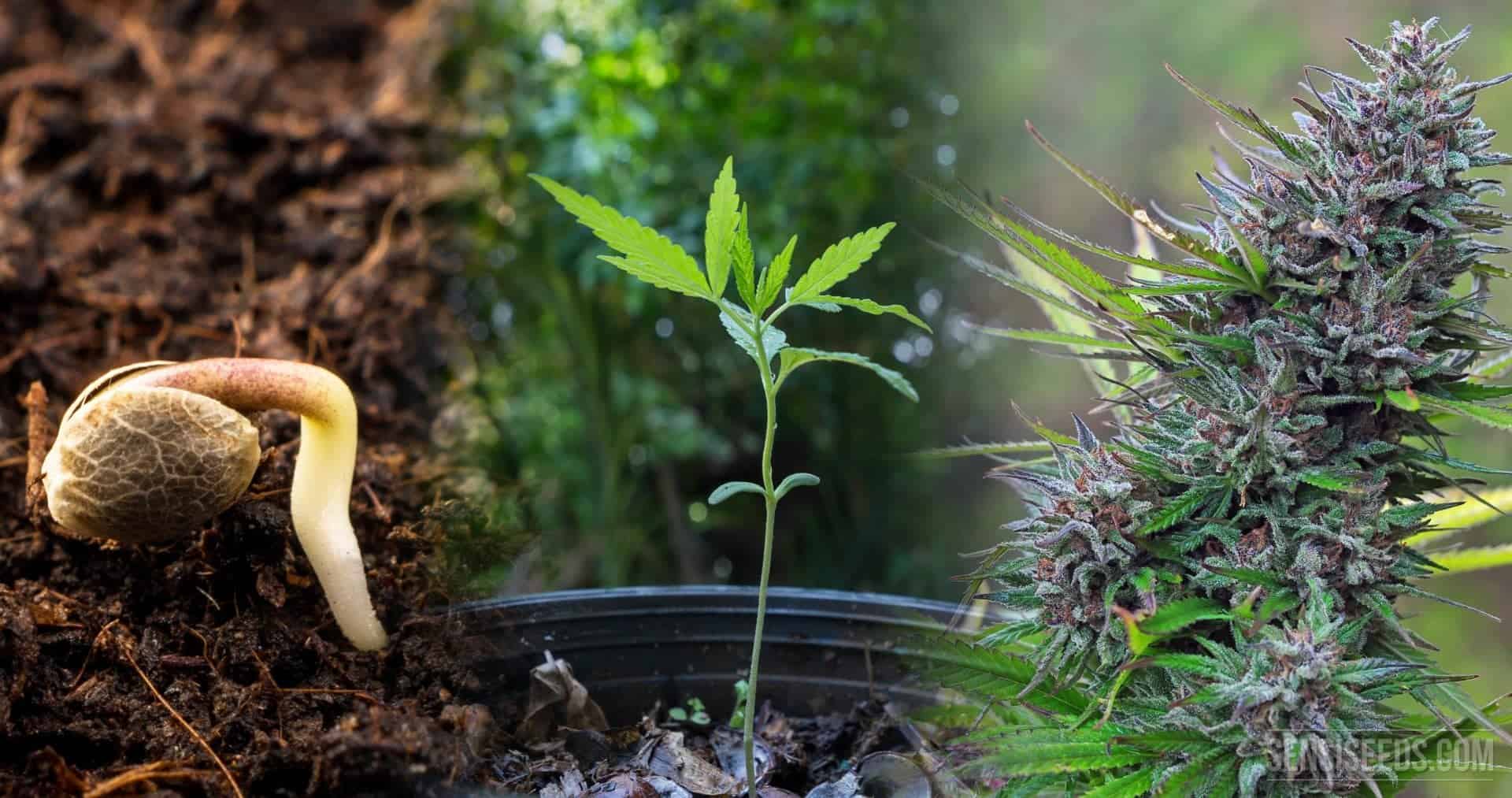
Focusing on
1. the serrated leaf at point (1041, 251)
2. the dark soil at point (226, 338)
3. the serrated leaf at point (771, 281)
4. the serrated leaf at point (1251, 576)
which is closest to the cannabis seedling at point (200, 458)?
the dark soil at point (226, 338)

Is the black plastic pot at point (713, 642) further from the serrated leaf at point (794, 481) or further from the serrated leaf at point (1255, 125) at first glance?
the serrated leaf at point (1255, 125)

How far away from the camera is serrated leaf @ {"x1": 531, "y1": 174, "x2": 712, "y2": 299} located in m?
0.54

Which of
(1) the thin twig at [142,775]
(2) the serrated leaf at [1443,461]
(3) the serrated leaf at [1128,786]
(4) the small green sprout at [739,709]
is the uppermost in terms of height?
(2) the serrated leaf at [1443,461]

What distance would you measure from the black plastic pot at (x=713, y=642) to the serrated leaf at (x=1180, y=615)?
30cm

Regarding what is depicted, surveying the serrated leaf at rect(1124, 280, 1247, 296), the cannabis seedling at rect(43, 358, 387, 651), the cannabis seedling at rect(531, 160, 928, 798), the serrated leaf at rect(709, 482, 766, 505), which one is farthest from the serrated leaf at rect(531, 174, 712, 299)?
the cannabis seedling at rect(43, 358, 387, 651)

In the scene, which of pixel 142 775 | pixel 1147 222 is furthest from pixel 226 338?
pixel 1147 222

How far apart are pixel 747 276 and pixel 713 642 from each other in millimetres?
390

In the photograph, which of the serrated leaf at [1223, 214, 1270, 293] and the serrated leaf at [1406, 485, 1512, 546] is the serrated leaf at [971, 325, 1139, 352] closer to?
the serrated leaf at [1223, 214, 1270, 293]

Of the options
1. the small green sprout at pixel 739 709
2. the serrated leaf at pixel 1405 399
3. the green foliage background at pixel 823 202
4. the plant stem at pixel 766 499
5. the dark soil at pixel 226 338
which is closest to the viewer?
the serrated leaf at pixel 1405 399

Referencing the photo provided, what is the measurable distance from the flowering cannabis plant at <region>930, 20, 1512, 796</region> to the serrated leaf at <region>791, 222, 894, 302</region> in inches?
2.0

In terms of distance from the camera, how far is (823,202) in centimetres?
164

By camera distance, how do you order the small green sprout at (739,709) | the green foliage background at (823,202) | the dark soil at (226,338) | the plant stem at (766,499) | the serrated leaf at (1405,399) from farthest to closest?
1. the green foliage background at (823,202)
2. the small green sprout at (739,709)
3. the dark soil at (226,338)
4. the plant stem at (766,499)
5. the serrated leaf at (1405,399)

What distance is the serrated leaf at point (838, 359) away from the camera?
58 cm

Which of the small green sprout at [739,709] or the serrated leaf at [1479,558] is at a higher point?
the serrated leaf at [1479,558]
